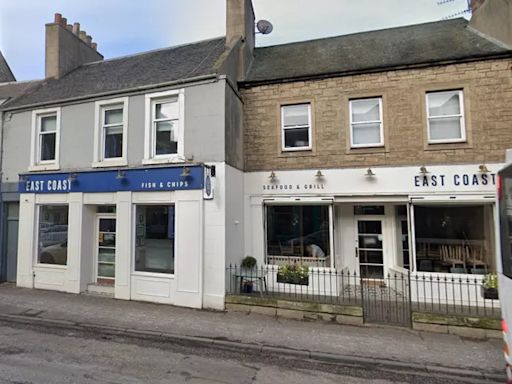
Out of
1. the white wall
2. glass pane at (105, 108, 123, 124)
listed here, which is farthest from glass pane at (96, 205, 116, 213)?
glass pane at (105, 108, 123, 124)

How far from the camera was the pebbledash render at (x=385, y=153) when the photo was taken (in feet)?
28.8

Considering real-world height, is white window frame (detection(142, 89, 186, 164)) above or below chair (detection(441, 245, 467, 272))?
above

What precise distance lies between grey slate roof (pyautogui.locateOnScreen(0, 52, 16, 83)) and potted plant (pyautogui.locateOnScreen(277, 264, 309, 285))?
61.7ft

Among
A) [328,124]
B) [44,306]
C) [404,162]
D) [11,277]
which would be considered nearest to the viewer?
[44,306]

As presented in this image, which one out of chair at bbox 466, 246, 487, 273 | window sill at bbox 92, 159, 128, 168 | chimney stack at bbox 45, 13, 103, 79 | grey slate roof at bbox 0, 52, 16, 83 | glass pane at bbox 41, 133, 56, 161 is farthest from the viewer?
grey slate roof at bbox 0, 52, 16, 83

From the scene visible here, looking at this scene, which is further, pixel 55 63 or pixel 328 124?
pixel 55 63

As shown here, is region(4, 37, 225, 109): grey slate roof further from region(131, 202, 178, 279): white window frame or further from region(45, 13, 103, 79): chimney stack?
region(131, 202, 178, 279): white window frame

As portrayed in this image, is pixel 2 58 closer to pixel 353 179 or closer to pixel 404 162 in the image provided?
pixel 353 179

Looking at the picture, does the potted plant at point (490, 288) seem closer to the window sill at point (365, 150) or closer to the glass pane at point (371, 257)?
the glass pane at point (371, 257)

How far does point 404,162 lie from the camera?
30.1 ft

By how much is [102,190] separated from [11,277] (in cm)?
531

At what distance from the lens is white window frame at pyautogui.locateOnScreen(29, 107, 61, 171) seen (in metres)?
10.5

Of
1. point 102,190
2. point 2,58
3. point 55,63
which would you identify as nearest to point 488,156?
point 102,190

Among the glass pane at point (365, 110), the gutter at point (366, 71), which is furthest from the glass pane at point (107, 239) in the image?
the glass pane at point (365, 110)
